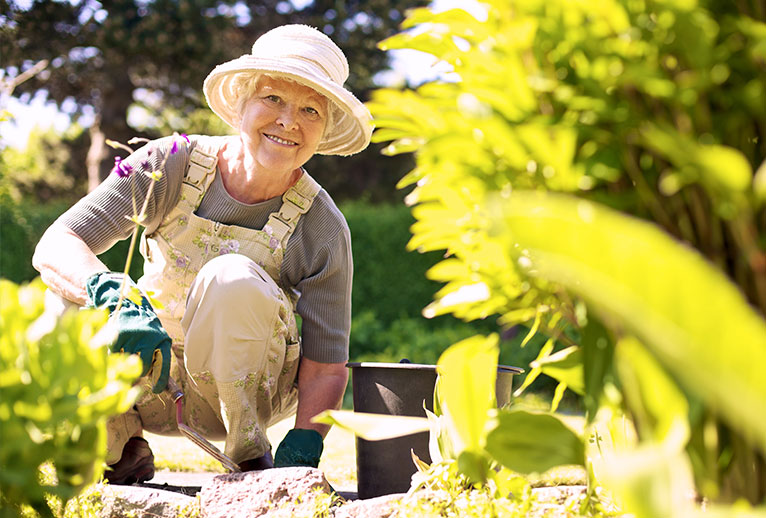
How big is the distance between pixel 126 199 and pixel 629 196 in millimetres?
1976

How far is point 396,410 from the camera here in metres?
2.27

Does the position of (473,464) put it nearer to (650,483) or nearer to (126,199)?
(650,483)

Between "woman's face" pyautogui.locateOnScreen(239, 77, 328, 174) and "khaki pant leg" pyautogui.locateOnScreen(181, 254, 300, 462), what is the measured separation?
445mm

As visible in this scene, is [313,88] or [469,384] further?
[313,88]

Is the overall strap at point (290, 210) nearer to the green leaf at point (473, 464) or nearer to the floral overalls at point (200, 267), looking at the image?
the floral overalls at point (200, 267)

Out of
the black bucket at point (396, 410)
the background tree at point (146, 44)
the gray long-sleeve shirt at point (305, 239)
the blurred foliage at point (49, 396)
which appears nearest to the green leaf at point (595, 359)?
the blurred foliage at point (49, 396)

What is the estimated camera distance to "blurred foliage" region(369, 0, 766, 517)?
678 mm

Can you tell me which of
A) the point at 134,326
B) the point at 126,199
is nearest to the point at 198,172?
the point at 126,199

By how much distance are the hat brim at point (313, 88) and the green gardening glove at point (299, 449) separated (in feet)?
3.43

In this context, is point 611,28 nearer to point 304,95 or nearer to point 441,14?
point 441,14

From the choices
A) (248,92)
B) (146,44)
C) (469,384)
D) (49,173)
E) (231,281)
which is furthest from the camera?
(49,173)

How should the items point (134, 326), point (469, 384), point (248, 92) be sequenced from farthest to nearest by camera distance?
point (248, 92)
point (134, 326)
point (469, 384)

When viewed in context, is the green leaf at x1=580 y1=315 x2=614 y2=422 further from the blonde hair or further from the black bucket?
the blonde hair

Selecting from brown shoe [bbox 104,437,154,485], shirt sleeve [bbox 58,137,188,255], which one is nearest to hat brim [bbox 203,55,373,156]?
shirt sleeve [bbox 58,137,188,255]
